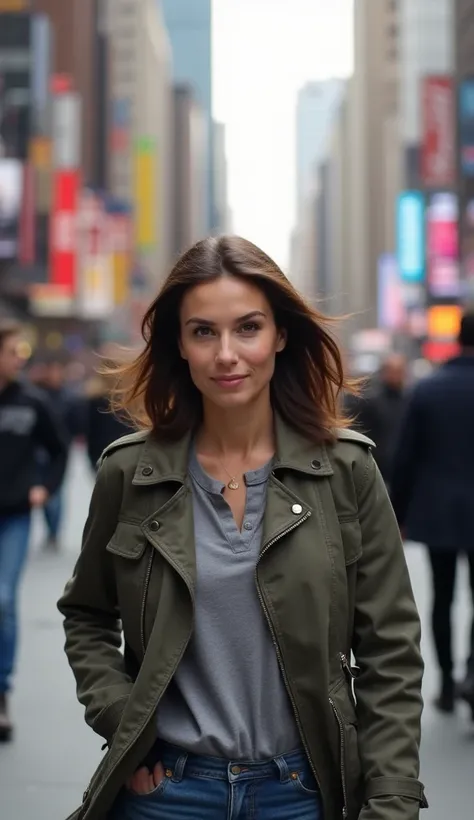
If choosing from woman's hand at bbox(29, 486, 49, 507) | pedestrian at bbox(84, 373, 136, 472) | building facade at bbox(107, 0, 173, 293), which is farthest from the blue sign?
woman's hand at bbox(29, 486, 49, 507)

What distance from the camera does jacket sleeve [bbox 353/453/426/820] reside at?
2.57 m

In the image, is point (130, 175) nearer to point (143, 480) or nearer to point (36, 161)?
point (36, 161)

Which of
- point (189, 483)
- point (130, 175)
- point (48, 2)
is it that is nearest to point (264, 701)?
point (189, 483)

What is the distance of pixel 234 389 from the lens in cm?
276

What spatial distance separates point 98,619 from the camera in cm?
289

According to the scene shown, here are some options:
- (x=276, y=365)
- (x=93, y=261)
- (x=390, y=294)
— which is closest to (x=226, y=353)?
(x=276, y=365)

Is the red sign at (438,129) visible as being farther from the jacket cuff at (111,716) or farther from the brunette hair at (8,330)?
the jacket cuff at (111,716)

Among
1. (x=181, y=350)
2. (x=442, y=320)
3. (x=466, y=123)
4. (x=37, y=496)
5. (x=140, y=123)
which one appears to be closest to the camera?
(x=181, y=350)

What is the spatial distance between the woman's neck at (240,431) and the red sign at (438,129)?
6249cm

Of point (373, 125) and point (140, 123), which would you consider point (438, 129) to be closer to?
point (140, 123)

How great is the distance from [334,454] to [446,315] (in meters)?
65.0

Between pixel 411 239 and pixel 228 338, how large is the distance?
73.7m

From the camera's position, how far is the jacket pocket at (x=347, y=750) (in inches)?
103

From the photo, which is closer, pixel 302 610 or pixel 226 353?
pixel 302 610
